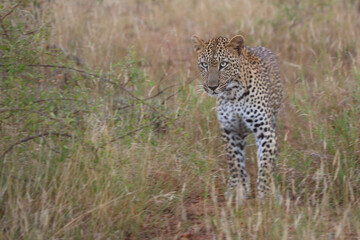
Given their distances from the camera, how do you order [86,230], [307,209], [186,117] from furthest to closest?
[186,117] → [307,209] → [86,230]

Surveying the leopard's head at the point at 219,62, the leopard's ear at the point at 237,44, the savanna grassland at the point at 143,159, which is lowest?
the savanna grassland at the point at 143,159

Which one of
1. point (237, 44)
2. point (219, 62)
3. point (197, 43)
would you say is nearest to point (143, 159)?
point (219, 62)

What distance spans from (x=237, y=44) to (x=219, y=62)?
0.91 ft

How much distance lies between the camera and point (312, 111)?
6215mm

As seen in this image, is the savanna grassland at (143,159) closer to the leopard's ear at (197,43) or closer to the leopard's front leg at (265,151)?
the leopard's front leg at (265,151)

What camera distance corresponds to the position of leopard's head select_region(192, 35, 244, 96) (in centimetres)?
512

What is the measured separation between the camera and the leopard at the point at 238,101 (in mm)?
5199

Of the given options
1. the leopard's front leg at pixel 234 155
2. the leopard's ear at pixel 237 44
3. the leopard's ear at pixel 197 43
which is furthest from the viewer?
the leopard's front leg at pixel 234 155

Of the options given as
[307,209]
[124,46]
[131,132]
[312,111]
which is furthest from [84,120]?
[124,46]

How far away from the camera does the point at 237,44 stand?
5320mm

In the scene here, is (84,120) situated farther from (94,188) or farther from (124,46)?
(124,46)

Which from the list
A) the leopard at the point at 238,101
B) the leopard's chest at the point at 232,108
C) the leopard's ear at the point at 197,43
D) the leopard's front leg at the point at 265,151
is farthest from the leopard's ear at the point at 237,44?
the leopard's front leg at the point at 265,151

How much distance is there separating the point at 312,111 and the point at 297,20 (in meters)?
3.61

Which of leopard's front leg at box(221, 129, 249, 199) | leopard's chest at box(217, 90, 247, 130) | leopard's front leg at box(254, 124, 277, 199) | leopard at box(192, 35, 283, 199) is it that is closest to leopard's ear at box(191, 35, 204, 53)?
leopard at box(192, 35, 283, 199)
